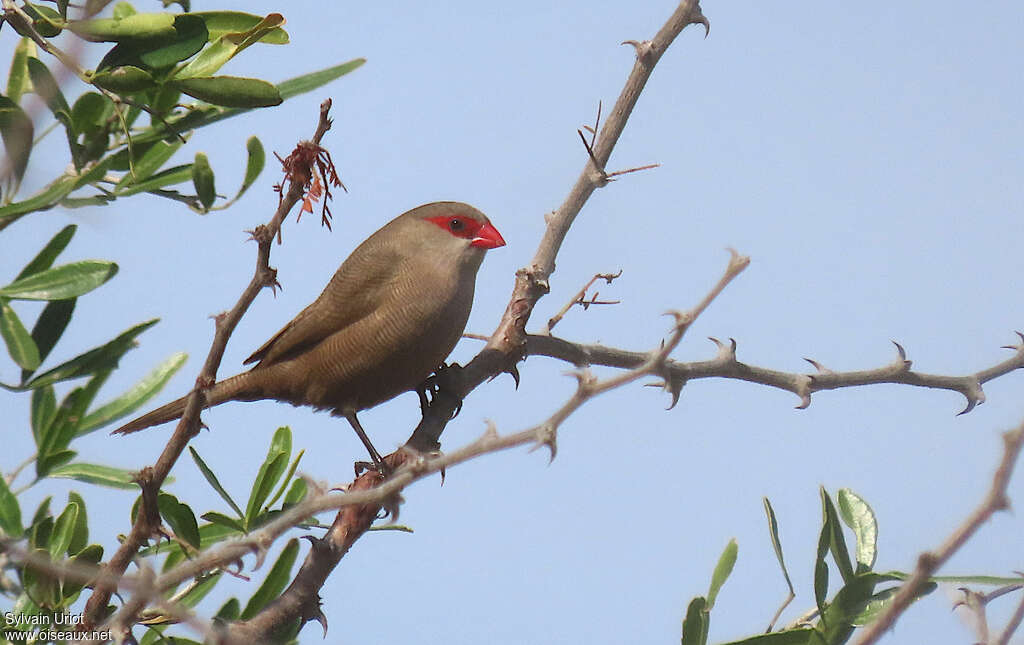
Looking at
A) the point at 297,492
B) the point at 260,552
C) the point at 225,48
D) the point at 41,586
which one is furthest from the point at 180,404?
the point at 260,552

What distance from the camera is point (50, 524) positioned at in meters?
3.19

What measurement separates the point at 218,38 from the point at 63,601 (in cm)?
159

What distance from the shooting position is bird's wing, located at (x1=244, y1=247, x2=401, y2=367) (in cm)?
487

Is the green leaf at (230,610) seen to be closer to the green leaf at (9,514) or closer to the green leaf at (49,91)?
the green leaf at (9,514)

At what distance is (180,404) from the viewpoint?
185 inches

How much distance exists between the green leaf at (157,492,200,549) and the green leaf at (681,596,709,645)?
1.40 metres

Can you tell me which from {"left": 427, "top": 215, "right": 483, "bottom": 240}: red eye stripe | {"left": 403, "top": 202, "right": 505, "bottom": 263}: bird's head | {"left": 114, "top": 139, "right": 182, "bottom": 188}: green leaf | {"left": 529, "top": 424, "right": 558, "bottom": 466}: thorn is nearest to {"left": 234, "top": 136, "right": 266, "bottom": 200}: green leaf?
{"left": 114, "top": 139, "right": 182, "bottom": 188}: green leaf

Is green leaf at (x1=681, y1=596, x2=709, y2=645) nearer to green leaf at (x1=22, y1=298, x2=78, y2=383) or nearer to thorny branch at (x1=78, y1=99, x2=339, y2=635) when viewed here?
thorny branch at (x1=78, y1=99, x2=339, y2=635)

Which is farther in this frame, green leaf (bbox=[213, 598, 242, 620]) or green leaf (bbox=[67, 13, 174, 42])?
green leaf (bbox=[213, 598, 242, 620])

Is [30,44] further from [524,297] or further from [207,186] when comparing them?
[524,297]

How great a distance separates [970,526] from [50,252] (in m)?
2.43

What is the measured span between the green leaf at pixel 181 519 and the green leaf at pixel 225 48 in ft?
3.79

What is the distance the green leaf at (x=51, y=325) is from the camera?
2.96m

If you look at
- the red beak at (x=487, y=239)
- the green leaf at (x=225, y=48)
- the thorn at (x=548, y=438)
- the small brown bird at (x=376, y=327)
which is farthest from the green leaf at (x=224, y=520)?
the thorn at (x=548, y=438)
